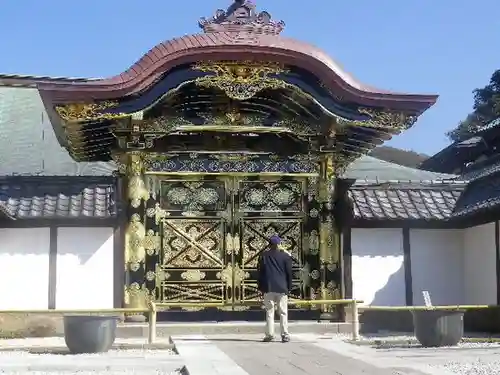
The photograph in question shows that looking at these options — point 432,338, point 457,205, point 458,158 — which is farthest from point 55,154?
point 458,158

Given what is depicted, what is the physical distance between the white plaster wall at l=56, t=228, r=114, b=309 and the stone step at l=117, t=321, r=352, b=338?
3.09ft

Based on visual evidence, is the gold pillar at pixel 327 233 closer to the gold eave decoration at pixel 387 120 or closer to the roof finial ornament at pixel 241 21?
the gold eave decoration at pixel 387 120

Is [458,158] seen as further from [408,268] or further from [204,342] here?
[204,342]

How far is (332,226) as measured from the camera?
14914 mm

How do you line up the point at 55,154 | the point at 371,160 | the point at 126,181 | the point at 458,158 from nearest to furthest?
the point at 126,181
the point at 55,154
the point at 371,160
the point at 458,158

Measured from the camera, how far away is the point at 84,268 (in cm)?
1429

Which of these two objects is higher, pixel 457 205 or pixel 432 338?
pixel 457 205

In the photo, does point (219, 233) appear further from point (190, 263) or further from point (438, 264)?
point (438, 264)

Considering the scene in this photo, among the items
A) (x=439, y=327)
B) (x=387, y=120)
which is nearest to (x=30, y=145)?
(x=387, y=120)

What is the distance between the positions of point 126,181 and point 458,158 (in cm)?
1503

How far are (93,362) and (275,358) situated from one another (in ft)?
7.12

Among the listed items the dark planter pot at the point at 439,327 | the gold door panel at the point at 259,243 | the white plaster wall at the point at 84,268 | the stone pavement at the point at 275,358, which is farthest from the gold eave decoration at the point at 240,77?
the dark planter pot at the point at 439,327

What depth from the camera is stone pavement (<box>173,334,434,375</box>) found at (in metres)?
8.52

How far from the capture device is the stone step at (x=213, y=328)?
13.4 m
